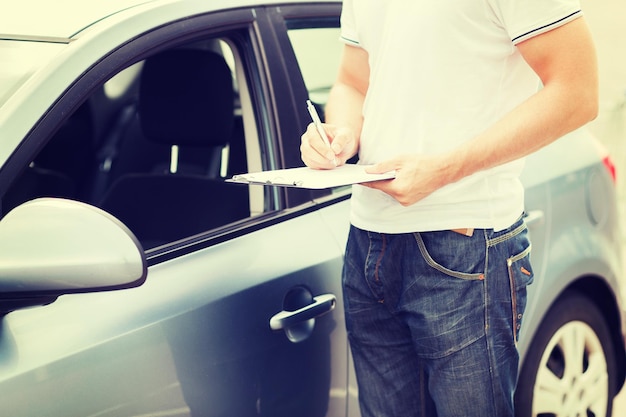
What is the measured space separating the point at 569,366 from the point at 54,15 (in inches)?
66.7

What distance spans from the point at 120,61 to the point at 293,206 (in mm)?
537

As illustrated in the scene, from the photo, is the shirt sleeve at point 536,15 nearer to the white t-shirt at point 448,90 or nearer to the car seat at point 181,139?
the white t-shirt at point 448,90

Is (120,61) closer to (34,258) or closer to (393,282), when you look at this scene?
(34,258)

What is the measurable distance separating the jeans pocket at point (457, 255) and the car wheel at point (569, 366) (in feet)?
2.99

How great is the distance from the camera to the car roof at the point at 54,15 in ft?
5.80

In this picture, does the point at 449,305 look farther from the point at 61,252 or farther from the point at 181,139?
the point at 181,139

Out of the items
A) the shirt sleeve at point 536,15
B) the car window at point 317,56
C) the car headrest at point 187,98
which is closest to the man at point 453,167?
the shirt sleeve at point 536,15

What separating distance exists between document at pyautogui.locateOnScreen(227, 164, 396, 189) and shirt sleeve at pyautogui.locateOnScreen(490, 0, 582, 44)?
0.33 metres

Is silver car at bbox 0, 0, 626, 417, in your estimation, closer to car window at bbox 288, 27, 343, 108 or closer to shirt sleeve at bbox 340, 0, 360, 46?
car window at bbox 288, 27, 343, 108

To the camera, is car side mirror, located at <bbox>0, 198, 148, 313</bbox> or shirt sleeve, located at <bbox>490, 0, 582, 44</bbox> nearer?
car side mirror, located at <bbox>0, 198, 148, 313</bbox>

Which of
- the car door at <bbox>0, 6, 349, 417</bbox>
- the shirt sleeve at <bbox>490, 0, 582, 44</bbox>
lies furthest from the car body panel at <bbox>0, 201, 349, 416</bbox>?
the shirt sleeve at <bbox>490, 0, 582, 44</bbox>

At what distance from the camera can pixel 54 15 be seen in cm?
183

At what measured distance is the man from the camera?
4.96 feet

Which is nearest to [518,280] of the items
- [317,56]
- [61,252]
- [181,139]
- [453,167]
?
[453,167]
